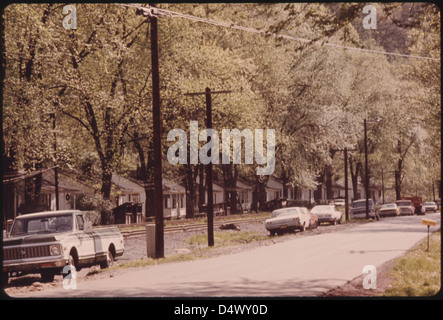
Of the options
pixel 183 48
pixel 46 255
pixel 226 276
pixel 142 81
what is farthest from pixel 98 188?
pixel 226 276

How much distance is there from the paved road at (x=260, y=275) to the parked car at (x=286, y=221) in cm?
978

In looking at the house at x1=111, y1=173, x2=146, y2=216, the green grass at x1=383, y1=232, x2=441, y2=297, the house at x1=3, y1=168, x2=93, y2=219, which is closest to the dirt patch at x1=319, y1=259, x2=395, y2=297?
the green grass at x1=383, y1=232, x2=441, y2=297

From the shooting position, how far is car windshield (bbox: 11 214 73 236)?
610 inches

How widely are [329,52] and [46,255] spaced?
37.7 m

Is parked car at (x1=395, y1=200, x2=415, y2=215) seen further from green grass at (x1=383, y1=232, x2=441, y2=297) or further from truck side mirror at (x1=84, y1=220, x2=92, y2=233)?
truck side mirror at (x1=84, y1=220, x2=92, y2=233)

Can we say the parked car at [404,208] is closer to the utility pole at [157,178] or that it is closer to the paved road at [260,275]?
the paved road at [260,275]

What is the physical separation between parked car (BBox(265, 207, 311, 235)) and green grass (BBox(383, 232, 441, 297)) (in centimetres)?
1519

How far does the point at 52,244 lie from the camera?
14531mm

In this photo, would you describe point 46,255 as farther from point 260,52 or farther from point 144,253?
point 260,52

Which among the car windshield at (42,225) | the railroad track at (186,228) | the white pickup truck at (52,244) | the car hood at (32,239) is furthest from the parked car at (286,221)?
the car hood at (32,239)

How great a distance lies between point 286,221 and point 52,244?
18849mm

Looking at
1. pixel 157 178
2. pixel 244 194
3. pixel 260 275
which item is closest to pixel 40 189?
pixel 157 178

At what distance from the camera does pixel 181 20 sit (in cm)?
3997
